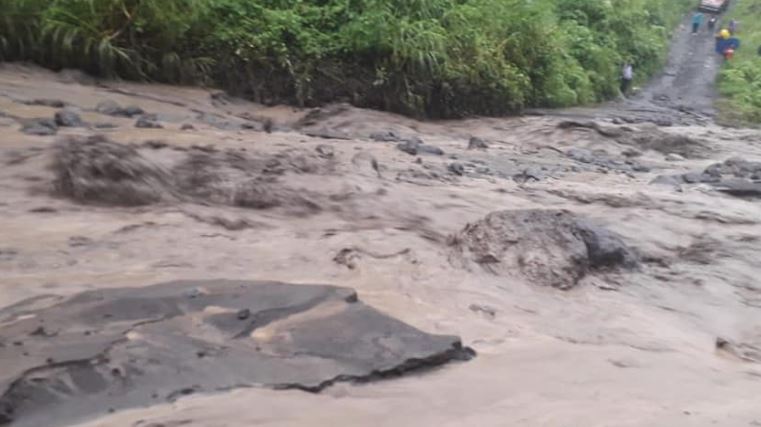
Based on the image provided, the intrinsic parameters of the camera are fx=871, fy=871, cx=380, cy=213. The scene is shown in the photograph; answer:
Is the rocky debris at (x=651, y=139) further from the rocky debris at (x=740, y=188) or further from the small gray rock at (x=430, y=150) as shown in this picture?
the small gray rock at (x=430, y=150)

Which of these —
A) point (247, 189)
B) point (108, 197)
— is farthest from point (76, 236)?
point (247, 189)

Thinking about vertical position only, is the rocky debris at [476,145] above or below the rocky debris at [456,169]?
below

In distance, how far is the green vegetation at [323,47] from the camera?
32.7 ft

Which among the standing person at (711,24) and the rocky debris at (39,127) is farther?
the standing person at (711,24)

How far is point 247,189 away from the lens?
5492mm

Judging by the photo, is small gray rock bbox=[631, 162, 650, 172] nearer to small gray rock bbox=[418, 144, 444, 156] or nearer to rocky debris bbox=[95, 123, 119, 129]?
small gray rock bbox=[418, 144, 444, 156]

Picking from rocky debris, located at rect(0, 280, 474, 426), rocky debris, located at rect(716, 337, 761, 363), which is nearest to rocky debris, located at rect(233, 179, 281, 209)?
rocky debris, located at rect(0, 280, 474, 426)

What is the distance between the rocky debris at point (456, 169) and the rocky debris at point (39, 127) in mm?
3217

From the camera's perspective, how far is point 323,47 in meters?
11.9

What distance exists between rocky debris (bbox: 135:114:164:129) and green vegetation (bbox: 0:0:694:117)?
2122 mm

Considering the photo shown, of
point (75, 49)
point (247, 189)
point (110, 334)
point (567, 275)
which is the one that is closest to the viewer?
point (110, 334)

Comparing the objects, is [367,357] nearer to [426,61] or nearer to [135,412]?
[135,412]

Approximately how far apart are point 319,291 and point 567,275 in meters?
1.69

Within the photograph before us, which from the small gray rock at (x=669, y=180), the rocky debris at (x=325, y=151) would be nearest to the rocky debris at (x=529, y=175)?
the small gray rock at (x=669, y=180)
